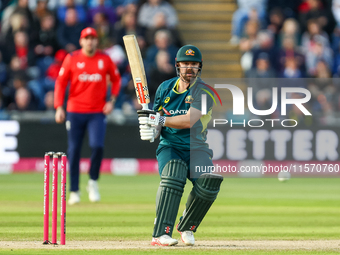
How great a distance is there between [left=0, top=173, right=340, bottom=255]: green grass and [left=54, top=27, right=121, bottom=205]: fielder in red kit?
55 centimetres

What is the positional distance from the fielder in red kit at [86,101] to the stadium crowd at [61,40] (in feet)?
15.8

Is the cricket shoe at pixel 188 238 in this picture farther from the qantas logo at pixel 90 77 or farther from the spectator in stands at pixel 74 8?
the spectator in stands at pixel 74 8

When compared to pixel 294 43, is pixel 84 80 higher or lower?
higher

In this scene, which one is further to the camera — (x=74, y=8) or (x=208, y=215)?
(x=74, y=8)

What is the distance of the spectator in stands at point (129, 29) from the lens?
1570 cm

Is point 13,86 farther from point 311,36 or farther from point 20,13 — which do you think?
point 311,36

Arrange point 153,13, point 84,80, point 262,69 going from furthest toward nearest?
1. point 153,13
2. point 262,69
3. point 84,80

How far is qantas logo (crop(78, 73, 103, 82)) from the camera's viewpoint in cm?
983

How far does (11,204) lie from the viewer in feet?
31.4

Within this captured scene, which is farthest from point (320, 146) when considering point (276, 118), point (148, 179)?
point (148, 179)

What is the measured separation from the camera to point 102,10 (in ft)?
53.4

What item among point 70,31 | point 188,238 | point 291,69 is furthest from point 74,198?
point 291,69

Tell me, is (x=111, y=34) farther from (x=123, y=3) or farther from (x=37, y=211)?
(x=37, y=211)

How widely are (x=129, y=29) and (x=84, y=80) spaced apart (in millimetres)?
6160
